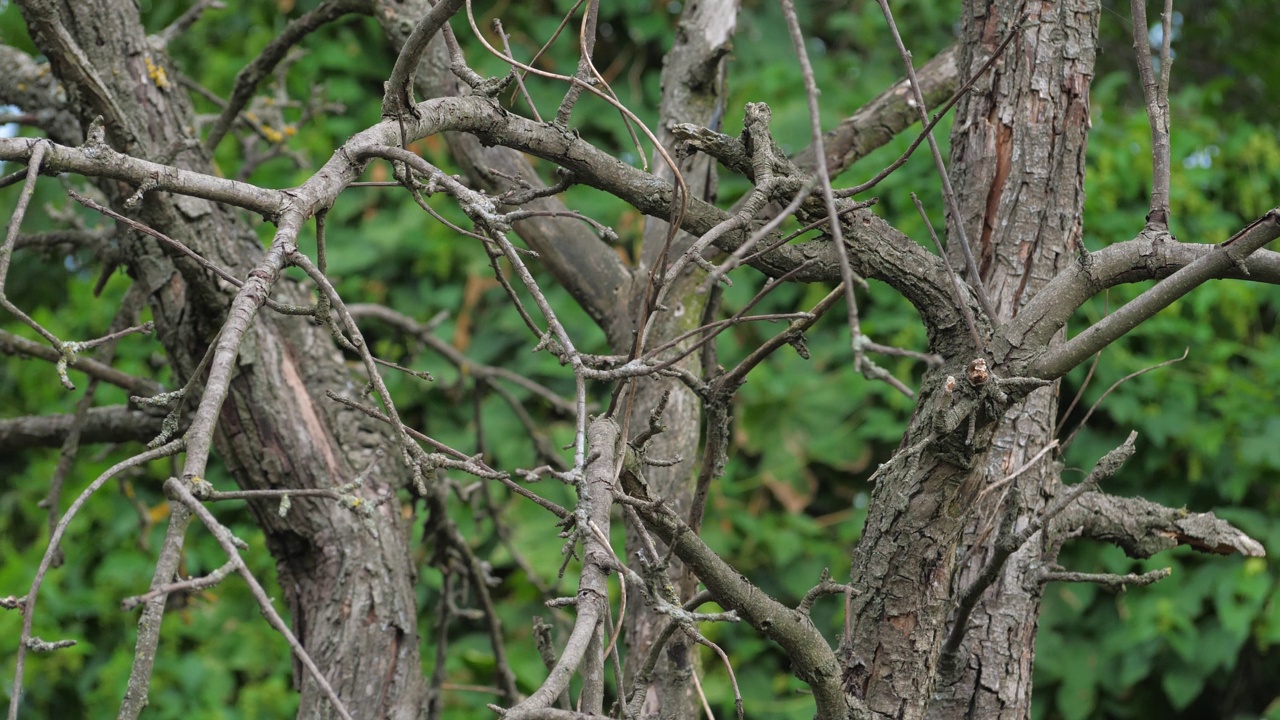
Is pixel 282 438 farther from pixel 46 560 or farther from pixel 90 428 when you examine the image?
pixel 46 560

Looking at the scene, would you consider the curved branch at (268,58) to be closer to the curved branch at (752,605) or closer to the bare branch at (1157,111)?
the curved branch at (752,605)

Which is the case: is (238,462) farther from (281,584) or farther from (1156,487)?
(1156,487)

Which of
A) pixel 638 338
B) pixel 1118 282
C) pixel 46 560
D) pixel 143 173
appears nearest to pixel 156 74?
pixel 143 173

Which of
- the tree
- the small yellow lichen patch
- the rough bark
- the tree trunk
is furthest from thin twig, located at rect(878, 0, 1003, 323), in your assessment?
the small yellow lichen patch

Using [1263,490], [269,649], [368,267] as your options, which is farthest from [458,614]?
[1263,490]

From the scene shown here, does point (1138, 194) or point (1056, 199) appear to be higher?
point (1138, 194)

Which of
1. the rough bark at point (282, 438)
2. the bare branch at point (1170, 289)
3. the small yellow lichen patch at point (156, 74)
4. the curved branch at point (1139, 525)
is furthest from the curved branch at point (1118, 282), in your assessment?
the small yellow lichen patch at point (156, 74)

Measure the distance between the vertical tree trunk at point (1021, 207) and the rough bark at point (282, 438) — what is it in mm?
1026

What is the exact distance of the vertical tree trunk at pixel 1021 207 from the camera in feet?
5.46

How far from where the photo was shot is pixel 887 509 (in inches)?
55.5

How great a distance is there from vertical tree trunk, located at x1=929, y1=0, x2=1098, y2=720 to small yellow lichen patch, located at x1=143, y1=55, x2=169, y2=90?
1.51 meters

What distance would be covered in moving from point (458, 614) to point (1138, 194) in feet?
7.74

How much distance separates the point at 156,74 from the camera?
2.03 meters

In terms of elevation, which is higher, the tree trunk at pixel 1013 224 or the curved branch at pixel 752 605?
the tree trunk at pixel 1013 224
